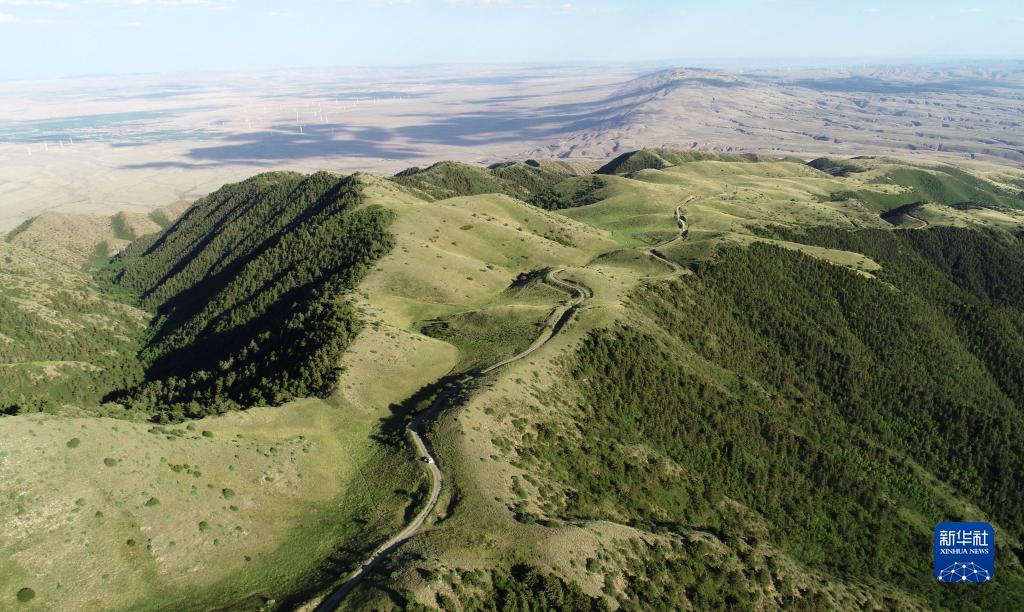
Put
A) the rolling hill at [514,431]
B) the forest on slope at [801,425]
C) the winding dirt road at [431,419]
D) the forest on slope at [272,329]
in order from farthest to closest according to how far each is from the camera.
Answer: the forest on slope at [272,329] → the forest on slope at [801,425] → the rolling hill at [514,431] → the winding dirt road at [431,419]

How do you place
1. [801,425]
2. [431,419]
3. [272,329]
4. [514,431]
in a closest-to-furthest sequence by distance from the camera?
[431,419]
[514,431]
[272,329]
[801,425]

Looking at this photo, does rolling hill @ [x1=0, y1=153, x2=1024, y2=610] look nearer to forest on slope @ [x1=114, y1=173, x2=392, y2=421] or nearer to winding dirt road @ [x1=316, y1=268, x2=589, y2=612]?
winding dirt road @ [x1=316, y1=268, x2=589, y2=612]

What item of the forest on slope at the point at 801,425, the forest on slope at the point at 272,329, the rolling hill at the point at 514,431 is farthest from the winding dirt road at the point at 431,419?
the forest on slope at the point at 272,329

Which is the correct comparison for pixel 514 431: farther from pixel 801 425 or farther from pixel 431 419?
pixel 801 425

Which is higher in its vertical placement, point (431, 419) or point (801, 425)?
point (431, 419)

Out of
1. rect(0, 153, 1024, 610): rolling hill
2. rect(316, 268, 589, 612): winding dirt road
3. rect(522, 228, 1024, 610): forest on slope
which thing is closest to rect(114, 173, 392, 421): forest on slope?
rect(0, 153, 1024, 610): rolling hill

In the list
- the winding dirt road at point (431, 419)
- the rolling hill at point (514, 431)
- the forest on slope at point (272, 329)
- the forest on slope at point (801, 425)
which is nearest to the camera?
the winding dirt road at point (431, 419)

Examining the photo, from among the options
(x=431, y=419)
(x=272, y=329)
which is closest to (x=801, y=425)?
(x=431, y=419)

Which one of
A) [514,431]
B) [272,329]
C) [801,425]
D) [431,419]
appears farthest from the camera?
[801,425]

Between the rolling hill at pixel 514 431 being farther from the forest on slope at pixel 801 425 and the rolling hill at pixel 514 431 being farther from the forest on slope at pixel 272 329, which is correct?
the forest on slope at pixel 272 329

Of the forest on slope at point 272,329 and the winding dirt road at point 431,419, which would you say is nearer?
the winding dirt road at point 431,419
